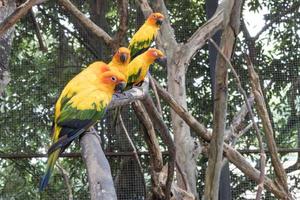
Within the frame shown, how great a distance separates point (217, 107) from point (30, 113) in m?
1.63

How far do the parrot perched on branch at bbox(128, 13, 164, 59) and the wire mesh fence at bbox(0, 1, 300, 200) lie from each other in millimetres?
302

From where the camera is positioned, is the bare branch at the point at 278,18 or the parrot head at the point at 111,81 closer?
the parrot head at the point at 111,81

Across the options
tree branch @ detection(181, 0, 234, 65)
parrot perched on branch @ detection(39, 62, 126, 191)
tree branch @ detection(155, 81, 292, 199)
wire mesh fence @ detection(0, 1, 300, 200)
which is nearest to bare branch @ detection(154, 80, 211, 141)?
tree branch @ detection(155, 81, 292, 199)

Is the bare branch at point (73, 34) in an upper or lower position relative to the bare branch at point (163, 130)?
upper

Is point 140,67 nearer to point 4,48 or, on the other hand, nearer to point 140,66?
point 140,66

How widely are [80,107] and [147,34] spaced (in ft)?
3.30

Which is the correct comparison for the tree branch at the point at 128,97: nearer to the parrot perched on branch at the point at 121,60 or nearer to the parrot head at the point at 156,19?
the parrot perched on branch at the point at 121,60

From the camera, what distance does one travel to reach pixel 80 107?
3.38 feet

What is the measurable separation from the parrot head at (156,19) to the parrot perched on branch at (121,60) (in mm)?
375

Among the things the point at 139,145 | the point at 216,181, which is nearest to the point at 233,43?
the point at 216,181

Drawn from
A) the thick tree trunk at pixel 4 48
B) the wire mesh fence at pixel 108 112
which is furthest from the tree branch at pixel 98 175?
the wire mesh fence at pixel 108 112

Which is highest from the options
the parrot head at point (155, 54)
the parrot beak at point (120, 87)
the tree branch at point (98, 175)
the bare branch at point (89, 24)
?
the bare branch at point (89, 24)

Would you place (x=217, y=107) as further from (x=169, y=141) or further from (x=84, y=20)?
(x=84, y=20)

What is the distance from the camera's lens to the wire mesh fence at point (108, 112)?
2268 mm
